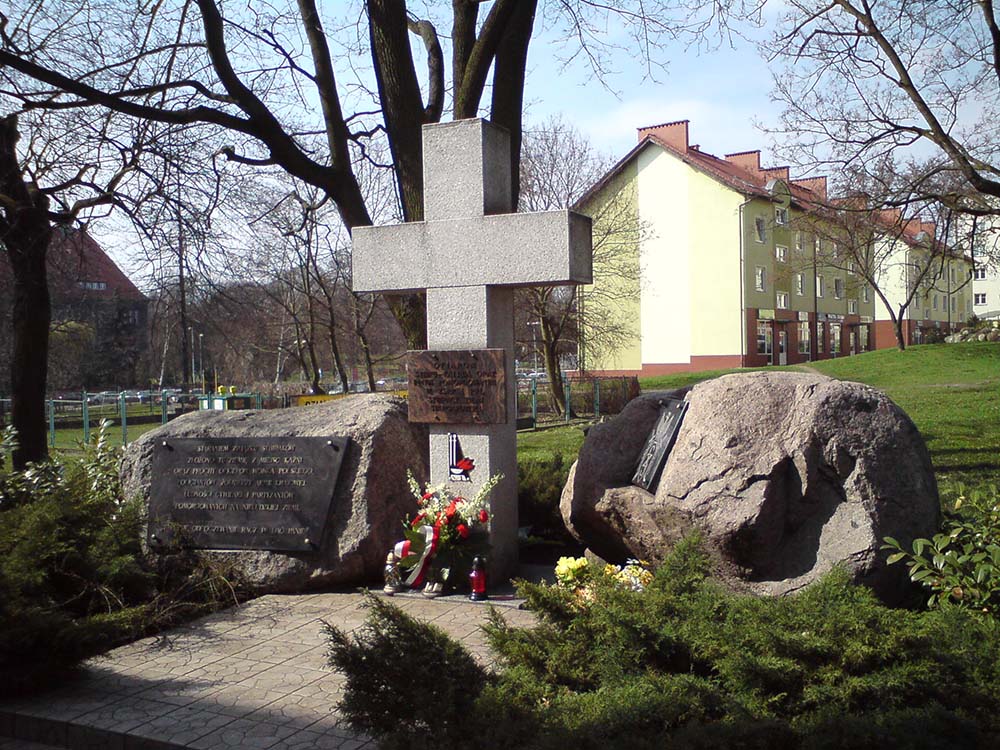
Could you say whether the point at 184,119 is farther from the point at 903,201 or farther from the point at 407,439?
the point at 903,201

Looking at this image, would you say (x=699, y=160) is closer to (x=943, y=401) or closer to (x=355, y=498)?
(x=943, y=401)

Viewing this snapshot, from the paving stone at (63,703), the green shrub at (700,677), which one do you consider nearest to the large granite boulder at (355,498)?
the paving stone at (63,703)

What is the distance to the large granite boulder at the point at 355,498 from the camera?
24.4 feet

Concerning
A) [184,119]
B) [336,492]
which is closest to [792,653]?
[336,492]

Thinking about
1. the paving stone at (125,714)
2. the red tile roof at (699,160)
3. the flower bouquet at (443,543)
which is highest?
the red tile roof at (699,160)

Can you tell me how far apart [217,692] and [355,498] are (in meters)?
2.52

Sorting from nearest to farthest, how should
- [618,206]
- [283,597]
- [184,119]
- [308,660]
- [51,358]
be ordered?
[308,660] < [283,597] < [184,119] < [618,206] < [51,358]

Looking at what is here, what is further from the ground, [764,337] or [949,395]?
[764,337]

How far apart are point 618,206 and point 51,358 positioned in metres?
25.5

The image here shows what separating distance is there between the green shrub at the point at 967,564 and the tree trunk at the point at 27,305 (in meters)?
10.6

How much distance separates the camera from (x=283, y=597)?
24.2 feet

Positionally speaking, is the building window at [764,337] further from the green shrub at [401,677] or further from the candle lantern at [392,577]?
the green shrub at [401,677]

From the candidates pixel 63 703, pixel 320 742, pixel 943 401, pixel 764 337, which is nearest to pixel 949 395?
pixel 943 401

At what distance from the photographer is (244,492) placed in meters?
7.85
